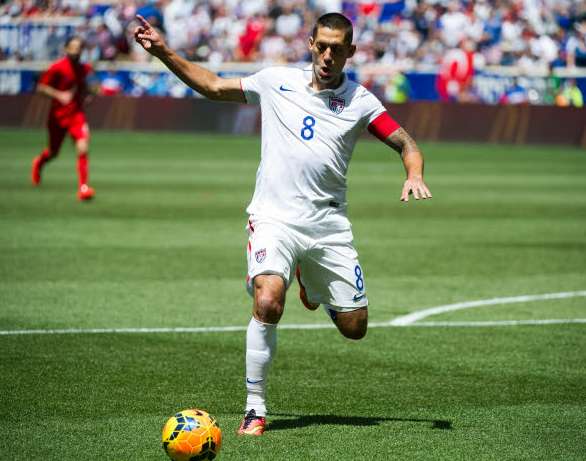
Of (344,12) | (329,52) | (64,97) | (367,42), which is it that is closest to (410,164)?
(329,52)

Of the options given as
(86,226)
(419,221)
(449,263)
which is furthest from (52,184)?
(449,263)

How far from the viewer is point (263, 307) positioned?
21.6ft

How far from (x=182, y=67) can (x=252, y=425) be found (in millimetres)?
2037

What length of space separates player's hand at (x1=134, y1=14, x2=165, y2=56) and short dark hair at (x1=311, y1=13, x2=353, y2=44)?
86 centimetres

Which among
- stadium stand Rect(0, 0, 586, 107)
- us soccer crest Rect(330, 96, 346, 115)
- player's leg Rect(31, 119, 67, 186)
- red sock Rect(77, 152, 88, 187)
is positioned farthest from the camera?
stadium stand Rect(0, 0, 586, 107)

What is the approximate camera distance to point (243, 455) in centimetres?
611

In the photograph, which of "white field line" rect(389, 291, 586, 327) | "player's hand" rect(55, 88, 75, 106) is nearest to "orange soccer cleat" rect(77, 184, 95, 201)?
"player's hand" rect(55, 88, 75, 106)

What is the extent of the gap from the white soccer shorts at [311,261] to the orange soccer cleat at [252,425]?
0.71 m

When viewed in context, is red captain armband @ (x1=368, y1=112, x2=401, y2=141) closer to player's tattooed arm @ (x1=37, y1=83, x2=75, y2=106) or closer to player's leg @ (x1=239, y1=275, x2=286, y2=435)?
player's leg @ (x1=239, y1=275, x2=286, y2=435)

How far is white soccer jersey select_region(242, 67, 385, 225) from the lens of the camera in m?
6.93

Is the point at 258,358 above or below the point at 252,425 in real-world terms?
above

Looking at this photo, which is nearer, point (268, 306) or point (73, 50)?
point (268, 306)

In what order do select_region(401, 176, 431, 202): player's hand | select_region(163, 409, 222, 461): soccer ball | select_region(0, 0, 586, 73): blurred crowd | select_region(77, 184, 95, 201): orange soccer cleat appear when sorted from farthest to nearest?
select_region(0, 0, 586, 73): blurred crowd < select_region(77, 184, 95, 201): orange soccer cleat < select_region(401, 176, 431, 202): player's hand < select_region(163, 409, 222, 461): soccer ball

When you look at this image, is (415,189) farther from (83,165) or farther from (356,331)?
(83,165)
